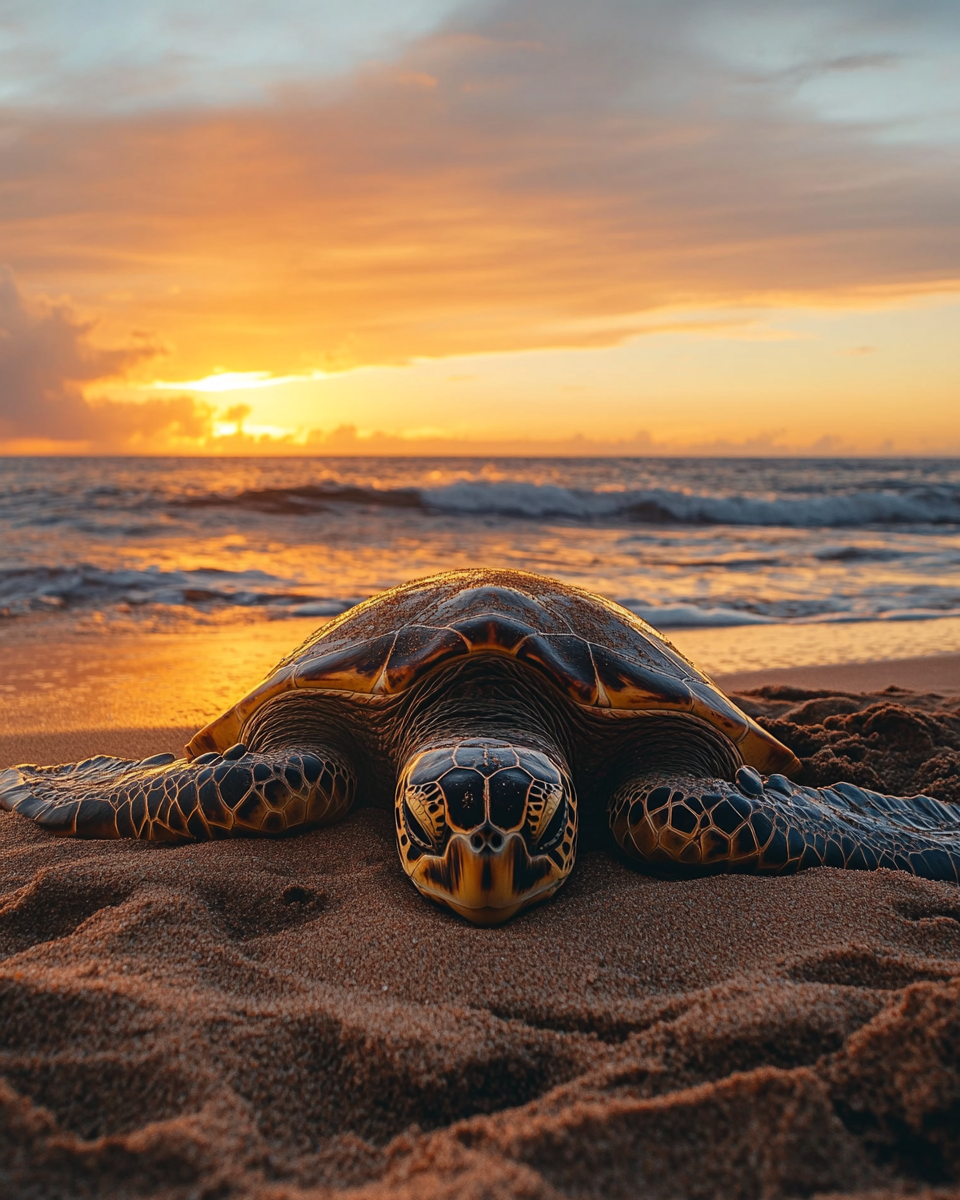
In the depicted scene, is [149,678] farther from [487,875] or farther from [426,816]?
[487,875]

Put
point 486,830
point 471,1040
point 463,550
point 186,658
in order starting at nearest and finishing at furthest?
1. point 471,1040
2. point 486,830
3. point 186,658
4. point 463,550

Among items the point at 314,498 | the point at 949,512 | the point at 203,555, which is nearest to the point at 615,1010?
the point at 203,555

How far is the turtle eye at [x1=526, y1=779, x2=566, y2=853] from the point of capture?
2.19 meters

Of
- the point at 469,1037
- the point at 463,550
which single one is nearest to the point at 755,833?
the point at 469,1037

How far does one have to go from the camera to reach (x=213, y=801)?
9.19 ft

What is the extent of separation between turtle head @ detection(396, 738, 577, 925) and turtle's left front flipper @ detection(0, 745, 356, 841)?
0.59 m

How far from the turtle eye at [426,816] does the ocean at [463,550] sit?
6283 mm

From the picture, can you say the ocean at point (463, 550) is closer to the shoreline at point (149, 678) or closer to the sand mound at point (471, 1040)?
the shoreline at point (149, 678)

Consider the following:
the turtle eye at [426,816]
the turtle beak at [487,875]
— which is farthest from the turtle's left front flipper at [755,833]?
the turtle eye at [426,816]

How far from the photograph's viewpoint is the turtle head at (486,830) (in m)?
2.13

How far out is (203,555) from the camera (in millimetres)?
13703

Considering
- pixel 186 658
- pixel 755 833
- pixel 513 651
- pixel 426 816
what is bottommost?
pixel 186 658

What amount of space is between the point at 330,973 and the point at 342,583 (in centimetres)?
937

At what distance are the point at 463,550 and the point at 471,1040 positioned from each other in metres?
14.4
